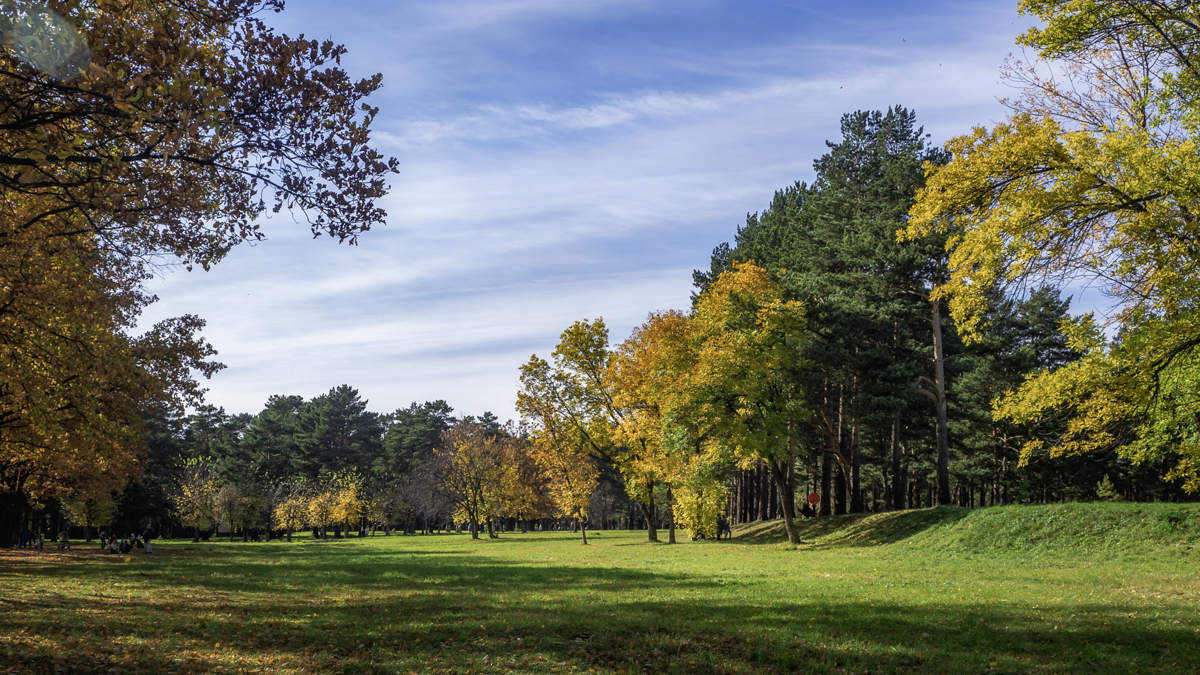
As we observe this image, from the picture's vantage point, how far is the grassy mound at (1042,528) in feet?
82.5

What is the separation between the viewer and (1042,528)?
93.0 ft

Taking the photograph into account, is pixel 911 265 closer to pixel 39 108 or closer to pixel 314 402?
pixel 39 108

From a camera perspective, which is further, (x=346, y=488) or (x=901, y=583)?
(x=346, y=488)

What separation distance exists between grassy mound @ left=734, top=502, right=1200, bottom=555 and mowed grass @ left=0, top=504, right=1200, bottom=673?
0.52 feet

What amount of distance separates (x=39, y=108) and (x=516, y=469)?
68229mm

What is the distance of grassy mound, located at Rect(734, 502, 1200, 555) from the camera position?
25.2 m

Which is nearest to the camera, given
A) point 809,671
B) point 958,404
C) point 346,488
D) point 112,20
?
point 112,20

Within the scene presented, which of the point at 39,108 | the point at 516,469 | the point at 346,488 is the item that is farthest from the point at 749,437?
the point at 346,488

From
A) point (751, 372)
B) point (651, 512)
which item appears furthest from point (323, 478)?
point (751, 372)

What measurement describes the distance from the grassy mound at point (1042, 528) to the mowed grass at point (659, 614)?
0.16m

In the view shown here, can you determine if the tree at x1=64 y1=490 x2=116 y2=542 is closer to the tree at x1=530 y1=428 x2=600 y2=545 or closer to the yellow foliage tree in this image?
the yellow foliage tree

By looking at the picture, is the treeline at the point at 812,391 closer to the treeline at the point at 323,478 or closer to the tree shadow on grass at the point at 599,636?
the treeline at the point at 323,478

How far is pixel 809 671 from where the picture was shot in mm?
9016

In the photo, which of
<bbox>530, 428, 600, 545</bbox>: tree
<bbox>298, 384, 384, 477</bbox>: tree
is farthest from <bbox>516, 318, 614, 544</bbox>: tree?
<bbox>298, 384, 384, 477</bbox>: tree
